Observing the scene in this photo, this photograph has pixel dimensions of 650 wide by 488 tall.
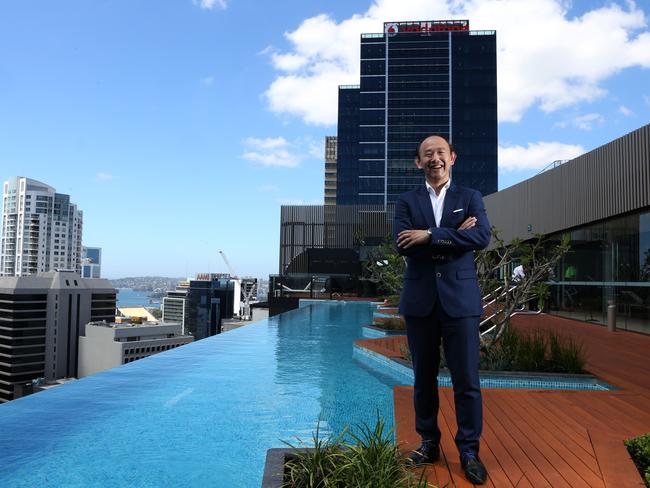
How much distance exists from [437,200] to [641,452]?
1545 mm

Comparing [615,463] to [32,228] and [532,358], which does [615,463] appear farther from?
[32,228]

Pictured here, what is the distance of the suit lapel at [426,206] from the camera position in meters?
2.06

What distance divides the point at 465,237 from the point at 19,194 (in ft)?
443

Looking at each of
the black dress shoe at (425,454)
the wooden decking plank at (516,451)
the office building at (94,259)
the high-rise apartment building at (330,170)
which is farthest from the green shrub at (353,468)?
the office building at (94,259)

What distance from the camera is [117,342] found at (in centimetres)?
→ 6850

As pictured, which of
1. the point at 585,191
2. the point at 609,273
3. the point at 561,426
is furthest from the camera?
the point at 585,191

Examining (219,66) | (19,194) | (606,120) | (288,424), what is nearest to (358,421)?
(288,424)

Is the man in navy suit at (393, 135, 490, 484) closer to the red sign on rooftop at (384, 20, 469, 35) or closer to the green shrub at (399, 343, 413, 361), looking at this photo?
the green shrub at (399, 343, 413, 361)

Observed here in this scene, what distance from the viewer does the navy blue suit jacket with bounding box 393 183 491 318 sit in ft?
6.15

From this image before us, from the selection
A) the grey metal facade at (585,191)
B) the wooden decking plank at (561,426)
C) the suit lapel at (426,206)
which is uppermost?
the grey metal facade at (585,191)

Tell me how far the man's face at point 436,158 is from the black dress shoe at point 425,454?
4.12ft

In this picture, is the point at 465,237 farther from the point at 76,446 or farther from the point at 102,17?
the point at 102,17

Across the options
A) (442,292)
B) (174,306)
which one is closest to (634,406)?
(442,292)

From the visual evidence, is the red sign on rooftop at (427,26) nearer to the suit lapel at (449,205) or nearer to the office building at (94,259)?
the suit lapel at (449,205)
